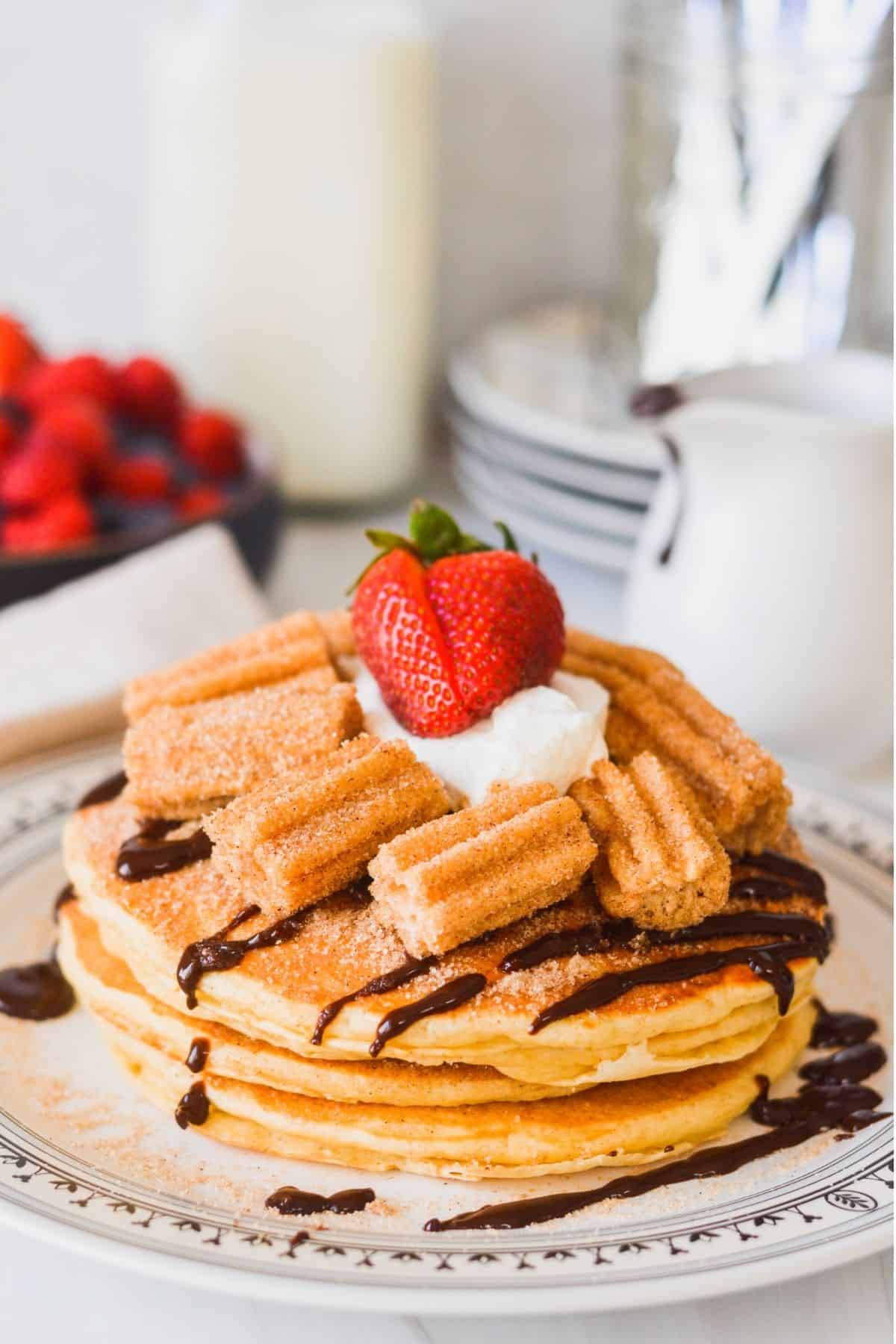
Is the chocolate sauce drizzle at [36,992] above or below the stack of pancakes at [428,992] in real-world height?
below

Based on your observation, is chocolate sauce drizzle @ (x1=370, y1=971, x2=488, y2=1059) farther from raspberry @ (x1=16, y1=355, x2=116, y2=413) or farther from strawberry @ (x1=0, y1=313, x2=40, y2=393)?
strawberry @ (x1=0, y1=313, x2=40, y2=393)

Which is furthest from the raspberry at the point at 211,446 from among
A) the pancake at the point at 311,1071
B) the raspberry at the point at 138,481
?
the pancake at the point at 311,1071

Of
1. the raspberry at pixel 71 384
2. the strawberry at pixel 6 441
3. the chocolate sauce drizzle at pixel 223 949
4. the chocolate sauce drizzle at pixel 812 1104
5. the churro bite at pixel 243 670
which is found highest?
the churro bite at pixel 243 670

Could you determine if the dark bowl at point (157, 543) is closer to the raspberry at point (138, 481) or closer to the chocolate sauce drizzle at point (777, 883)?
the raspberry at point (138, 481)

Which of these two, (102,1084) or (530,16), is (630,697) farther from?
(530,16)

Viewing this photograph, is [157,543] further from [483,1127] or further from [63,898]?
[483,1127]
